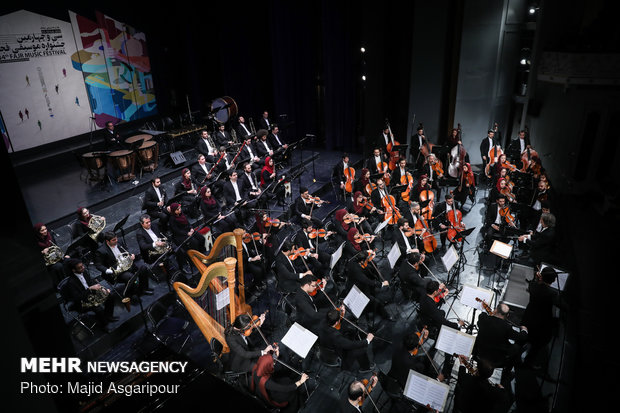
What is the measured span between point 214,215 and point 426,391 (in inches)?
219

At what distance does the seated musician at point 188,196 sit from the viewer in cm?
892

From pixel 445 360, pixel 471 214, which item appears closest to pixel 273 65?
pixel 471 214

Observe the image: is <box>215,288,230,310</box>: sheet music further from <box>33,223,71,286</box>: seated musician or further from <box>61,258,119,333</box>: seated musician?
<box>33,223,71,286</box>: seated musician

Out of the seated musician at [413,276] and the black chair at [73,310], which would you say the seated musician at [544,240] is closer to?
the seated musician at [413,276]

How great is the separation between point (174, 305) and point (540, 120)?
13.4 meters

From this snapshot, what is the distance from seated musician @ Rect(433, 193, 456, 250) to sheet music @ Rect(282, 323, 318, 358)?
13.7ft

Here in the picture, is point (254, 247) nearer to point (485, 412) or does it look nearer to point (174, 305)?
point (174, 305)

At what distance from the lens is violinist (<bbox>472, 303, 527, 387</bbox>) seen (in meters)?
5.04

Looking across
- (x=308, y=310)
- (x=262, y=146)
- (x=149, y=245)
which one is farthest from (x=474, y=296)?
(x=262, y=146)

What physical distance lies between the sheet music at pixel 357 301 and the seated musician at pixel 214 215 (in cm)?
334

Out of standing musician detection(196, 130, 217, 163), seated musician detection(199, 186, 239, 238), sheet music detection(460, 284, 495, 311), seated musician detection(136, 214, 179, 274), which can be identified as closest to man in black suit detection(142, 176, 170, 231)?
seated musician detection(199, 186, 239, 238)

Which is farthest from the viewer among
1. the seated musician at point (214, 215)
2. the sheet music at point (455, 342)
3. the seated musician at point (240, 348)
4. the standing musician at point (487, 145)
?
the standing musician at point (487, 145)

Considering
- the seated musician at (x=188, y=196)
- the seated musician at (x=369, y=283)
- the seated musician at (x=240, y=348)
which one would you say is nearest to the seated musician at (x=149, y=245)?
the seated musician at (x=188, y=196)

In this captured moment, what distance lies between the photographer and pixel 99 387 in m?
2.95
